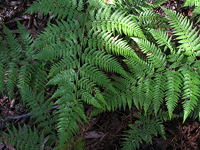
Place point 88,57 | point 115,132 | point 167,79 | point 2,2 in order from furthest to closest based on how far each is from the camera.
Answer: point 2,2, point 115,132, point 167,79, point 88,57

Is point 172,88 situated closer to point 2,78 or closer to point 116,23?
point 116,23

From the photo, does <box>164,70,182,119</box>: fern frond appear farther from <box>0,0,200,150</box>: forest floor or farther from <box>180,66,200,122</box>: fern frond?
<box>0,0,200,150</box>: forest floor

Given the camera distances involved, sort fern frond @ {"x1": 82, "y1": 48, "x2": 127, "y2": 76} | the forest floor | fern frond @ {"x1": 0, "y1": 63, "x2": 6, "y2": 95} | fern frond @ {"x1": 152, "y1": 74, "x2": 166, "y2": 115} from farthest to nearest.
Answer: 1. the forest floor
2. fern frond @ {"x1": 0, "y1": 63, "x2": 6, "y2": 95}
3. fern frond @ {"x1": 152, "y1": 74, "x2": 166, "y2": 115}
4. fern frond @ {"x1": 82, "y1": 48, "x2": 127, "y2": 76}

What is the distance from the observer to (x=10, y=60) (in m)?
3.13

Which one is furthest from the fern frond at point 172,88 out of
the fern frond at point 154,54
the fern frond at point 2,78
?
the fern frond at point 2,78

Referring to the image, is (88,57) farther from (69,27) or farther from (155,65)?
(155,65)

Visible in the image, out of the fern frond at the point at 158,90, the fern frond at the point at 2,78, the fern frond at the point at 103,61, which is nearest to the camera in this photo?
the fern frond at the point at 103,61

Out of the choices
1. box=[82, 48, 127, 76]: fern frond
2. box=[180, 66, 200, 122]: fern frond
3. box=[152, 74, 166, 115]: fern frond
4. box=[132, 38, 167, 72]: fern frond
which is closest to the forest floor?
box=[152, 74, 166, 115]: fern frond

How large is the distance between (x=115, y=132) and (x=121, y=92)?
1.03 m

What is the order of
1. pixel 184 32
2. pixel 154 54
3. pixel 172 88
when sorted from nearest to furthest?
1. pixel 172 88
2. pixel 184 32
3. pixel 154 54

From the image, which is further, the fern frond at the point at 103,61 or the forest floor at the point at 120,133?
the forest floor at the point at 120,133

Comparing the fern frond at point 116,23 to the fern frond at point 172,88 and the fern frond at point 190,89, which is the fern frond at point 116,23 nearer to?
the fern frond at point 172,88

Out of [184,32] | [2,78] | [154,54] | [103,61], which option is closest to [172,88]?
[154,54]

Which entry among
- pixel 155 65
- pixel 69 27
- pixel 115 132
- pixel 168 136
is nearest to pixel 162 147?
pixel 168 136
